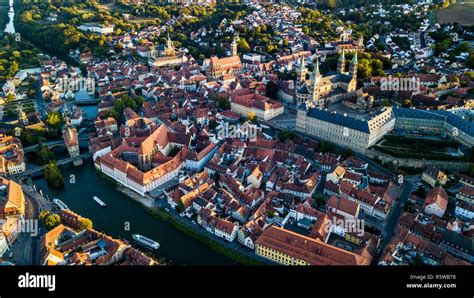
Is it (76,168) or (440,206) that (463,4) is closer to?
(440,206)

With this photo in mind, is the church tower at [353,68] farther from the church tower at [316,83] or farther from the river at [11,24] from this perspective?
the river at [11,24]

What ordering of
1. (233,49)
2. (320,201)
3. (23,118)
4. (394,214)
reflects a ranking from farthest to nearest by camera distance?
(233,49)
(23,118)
(320,201)
(394,214)

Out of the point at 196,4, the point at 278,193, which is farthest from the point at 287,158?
the point at 196,4

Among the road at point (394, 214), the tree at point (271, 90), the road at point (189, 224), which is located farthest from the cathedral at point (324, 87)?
the road at point (189, 224)

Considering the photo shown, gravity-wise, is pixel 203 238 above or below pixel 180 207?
below

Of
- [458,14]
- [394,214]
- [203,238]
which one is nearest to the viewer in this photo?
[203,238]

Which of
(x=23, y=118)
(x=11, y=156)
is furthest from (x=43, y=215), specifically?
(x=23, y=118)

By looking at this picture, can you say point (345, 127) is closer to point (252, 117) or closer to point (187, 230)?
point (252, 117)
